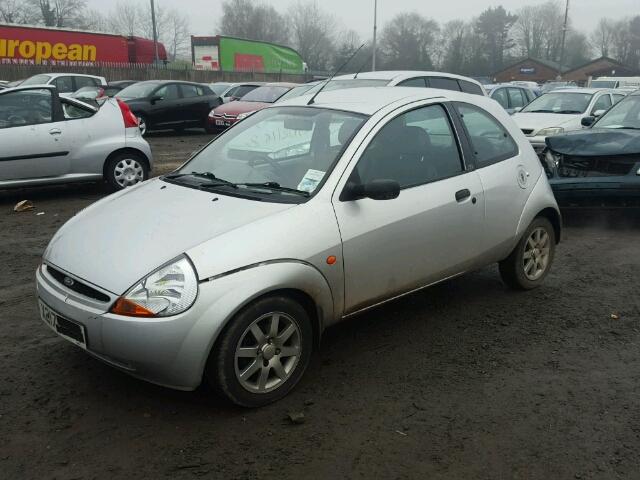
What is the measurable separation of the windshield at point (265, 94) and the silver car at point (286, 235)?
12.8 metres

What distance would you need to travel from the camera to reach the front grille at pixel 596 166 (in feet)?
23.1

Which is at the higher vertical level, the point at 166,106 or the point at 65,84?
the point at 65,84

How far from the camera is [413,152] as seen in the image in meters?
4.15

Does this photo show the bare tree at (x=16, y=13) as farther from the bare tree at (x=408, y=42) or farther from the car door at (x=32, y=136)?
the car door at (x=32, y=136)

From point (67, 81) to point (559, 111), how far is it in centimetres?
1455

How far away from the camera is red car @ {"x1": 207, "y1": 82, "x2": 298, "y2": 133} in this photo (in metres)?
16.6

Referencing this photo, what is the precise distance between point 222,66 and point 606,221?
38763mm

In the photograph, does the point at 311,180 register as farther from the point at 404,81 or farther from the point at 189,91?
the point at 189,91

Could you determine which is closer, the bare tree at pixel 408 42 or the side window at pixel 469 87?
the side window at pixel 469 87

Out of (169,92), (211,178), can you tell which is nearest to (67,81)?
(169,92)

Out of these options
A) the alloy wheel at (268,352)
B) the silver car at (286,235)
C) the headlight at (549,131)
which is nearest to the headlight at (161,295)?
the silver car at (286,235)

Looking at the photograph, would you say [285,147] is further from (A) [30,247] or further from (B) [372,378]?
(A) [30,247]

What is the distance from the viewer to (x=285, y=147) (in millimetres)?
4223

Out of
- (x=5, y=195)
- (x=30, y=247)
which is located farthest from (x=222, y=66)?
(x=30, y=247)
